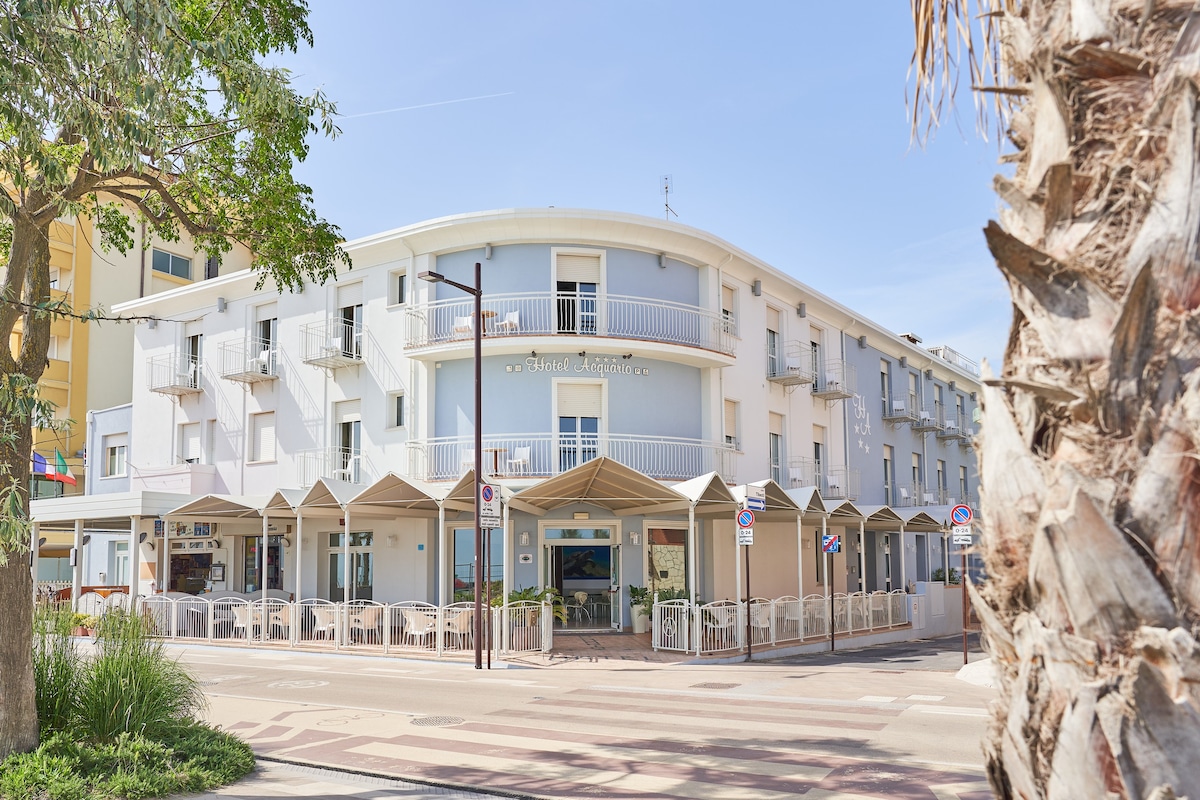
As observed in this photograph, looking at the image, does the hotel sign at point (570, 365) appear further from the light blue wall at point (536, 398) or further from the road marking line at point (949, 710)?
the road marking line at point (949, 710)

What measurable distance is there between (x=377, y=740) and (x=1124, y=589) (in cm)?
954

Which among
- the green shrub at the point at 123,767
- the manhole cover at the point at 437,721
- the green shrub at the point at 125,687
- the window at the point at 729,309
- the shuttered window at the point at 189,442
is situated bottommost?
the manhole cover at the point at 437,721

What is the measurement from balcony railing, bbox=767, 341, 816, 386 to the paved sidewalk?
20.7 meters

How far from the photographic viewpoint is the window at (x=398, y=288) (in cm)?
2505

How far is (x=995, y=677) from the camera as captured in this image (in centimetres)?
202

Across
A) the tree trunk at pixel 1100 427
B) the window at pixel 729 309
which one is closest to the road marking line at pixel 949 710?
the tree trunk at pixel 1100 427

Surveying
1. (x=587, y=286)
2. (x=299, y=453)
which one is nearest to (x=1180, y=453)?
(x=587, y=286)

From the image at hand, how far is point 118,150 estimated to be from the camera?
23.9 feet

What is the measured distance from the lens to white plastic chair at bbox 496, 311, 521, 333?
2278 centimetres

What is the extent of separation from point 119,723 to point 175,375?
23450 mm

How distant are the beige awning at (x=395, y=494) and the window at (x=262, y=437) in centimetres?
660

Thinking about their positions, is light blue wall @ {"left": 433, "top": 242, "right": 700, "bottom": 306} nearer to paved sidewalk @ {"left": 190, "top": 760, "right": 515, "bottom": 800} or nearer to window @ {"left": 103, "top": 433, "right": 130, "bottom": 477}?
window @ {"left": 103, "top": 433, "right": 130, "bottom": 477}

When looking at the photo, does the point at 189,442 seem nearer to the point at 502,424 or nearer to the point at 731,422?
the point at 502,424

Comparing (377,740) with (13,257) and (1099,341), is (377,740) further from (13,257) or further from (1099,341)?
(1099,341)
